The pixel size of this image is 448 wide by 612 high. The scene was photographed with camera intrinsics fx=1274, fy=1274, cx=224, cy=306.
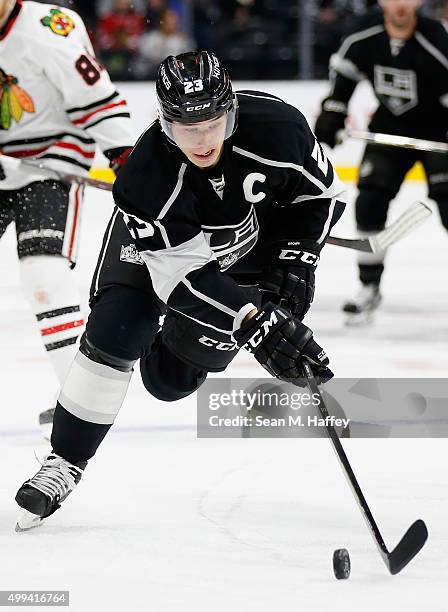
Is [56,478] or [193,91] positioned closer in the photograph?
[193,91]

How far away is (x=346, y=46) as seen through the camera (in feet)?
15.1

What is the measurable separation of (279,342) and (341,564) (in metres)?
0.38

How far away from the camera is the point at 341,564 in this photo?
203 cm

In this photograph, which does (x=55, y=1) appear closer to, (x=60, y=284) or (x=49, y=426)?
(x=60, y=284)

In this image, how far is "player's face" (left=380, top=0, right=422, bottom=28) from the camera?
4383 millimetres

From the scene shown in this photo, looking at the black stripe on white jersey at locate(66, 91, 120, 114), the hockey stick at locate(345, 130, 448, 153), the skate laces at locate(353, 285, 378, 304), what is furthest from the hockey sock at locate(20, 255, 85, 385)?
the skate laces at locate(353, 285, 378, 304)

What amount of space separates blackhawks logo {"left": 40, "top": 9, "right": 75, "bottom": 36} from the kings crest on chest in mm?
859

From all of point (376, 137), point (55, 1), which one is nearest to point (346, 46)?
point (376, 137)

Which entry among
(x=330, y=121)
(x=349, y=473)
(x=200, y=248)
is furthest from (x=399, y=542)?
(x=330, y=121)

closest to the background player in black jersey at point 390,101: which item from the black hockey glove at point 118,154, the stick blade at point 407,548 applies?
the black hockey glove at point 118,154

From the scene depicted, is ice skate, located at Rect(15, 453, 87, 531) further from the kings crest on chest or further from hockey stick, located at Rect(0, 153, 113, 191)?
hockey stick, located at Rect(0, 153, 113, 191)

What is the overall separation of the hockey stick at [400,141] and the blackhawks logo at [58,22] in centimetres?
144

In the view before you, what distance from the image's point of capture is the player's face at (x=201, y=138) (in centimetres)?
212

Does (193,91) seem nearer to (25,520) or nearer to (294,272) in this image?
(294,272)
